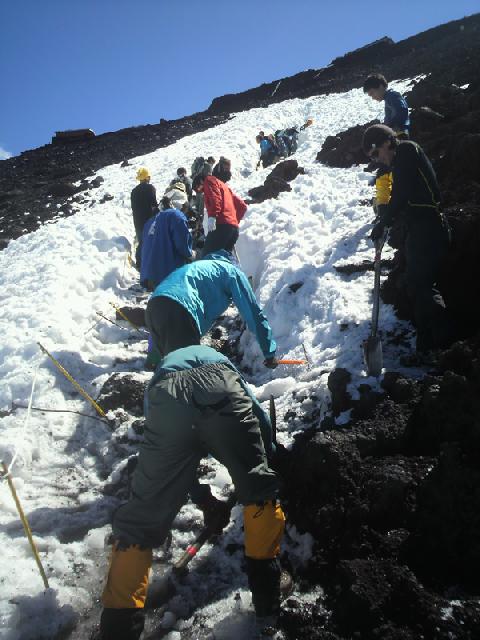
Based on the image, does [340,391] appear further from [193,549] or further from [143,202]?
[143,202]

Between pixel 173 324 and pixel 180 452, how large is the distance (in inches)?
36.6

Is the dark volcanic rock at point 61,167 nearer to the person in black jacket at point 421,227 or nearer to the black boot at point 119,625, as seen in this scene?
the person in black jacket at point 421,227

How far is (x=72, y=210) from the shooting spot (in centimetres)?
1206

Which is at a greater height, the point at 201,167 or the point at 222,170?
the point at 201,167

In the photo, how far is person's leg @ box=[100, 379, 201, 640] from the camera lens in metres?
2.15

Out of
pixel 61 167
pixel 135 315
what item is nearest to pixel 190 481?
pixel 135 315

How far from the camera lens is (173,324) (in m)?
2.91

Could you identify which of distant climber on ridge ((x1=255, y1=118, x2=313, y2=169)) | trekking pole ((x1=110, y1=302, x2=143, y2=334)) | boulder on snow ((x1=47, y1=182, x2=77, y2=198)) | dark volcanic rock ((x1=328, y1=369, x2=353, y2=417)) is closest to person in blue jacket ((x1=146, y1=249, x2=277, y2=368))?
dark volcanic rock ((x1=328, y1=369, x2=353, y2=417))

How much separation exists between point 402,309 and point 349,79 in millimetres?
27211

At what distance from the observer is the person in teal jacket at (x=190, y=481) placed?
7.16 feet

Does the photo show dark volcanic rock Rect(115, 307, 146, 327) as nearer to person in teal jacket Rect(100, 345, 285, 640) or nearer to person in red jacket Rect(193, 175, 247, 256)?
person in red jacket Rect(193, 175, 247, 256)

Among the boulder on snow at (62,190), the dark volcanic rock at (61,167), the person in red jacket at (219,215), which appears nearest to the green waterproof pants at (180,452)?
the person in red jacket at (219,215)

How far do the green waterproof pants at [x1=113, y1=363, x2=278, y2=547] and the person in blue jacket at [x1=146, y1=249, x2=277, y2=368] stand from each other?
67cm

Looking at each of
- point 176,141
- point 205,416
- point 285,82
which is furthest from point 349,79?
point 205,416
